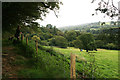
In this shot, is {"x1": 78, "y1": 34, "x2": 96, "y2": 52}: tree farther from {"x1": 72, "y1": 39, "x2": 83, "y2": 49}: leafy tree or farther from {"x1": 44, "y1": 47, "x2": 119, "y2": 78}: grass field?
{"x1": 44, "y1": 47, "x2": 119, "y2": 78}: grass field

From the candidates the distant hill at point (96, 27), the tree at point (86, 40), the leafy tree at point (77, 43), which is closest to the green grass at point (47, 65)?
the distant hill at point (96, 27)

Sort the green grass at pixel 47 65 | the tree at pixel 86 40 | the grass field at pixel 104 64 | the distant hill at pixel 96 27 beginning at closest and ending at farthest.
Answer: the green grass at pixel 47 65, the distant hill at pixel 96 27, the grass field at pixel 104 64, the tree at pixel 86 40

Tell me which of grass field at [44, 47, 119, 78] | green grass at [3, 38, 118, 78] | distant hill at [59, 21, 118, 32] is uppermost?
distant hill at [59, 21, 118, 32]

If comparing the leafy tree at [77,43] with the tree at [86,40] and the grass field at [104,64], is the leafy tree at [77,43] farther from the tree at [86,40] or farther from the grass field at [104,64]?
the grass field at [104,64]

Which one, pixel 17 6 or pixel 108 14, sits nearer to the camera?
pixel 17 6

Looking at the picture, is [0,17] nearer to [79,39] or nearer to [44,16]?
[44,16]

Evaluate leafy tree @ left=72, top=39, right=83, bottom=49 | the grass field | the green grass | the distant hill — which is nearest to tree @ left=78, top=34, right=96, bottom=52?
leafy tree @ left=72, top=39, right=83, bottom=49

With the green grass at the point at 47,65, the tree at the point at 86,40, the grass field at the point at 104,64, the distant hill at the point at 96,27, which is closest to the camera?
the green grass at the point at 47,65

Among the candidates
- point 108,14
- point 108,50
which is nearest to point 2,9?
point 108,14

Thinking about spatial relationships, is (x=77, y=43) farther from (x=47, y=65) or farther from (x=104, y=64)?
(x=47, y=65)

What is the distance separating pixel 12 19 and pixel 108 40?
584 cm

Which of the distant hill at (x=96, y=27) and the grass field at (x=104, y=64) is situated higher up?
the distant hill at (x=96, y=27)

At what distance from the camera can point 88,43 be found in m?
29.7

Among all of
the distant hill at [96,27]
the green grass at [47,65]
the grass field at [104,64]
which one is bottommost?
the grass field at [104,64]
